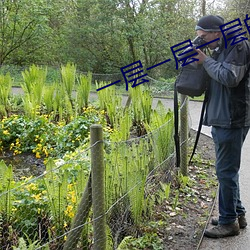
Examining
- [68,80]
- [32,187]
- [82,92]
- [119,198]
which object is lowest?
[119,198]

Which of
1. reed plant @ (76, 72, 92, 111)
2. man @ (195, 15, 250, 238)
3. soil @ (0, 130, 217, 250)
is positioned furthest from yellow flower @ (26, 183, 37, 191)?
reed plant @ (76, 72, 92, 111)

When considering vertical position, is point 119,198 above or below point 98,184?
below

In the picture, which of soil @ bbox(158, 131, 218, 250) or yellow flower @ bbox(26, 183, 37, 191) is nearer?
yellow flower @ bbox(26, 183, 37, 191)

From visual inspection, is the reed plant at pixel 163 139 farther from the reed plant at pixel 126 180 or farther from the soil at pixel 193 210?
the reed plant at pixel 126 180

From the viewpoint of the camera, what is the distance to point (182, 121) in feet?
14.9

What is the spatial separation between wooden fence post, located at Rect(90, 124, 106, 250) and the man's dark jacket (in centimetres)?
105

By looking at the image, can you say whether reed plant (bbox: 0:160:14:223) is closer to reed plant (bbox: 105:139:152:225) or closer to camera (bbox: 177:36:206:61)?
reed plant (bbox: 105:139:152:225)

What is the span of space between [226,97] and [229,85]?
175 mm

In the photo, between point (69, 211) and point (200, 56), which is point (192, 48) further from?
point (69, 211)

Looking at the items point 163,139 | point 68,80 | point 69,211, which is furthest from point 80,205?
point 68,80

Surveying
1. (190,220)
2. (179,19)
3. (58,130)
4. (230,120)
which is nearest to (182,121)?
(190,220)

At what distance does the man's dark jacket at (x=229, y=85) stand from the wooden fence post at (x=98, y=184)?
1054 millimetres

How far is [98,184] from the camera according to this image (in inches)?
95.3

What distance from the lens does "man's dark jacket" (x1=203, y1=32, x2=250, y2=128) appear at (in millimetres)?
2824
